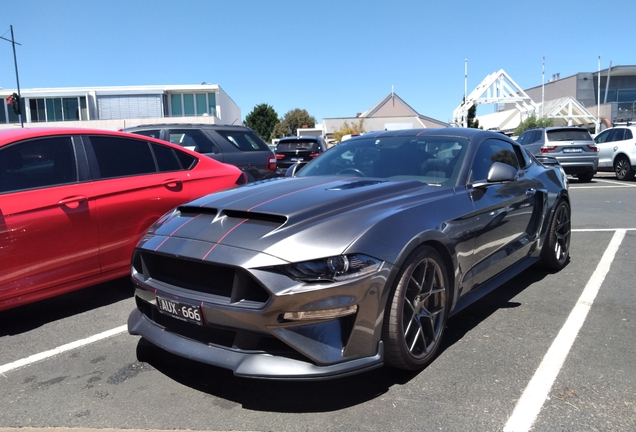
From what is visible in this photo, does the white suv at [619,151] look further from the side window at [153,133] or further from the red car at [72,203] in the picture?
the red car at [72,203]

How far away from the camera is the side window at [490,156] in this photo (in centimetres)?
420

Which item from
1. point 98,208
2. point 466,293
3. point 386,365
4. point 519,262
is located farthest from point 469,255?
point 98,208

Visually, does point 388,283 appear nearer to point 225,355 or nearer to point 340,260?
point 340,260

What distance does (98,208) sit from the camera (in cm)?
440

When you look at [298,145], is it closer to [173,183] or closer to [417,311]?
[173,183]

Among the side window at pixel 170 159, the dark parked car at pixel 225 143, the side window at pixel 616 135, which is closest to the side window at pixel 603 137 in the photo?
the side window at pixel 616 135

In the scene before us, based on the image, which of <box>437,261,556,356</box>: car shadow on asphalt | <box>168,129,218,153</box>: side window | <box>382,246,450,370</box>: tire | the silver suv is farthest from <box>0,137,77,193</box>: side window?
the silver suv

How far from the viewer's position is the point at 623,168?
16.6m

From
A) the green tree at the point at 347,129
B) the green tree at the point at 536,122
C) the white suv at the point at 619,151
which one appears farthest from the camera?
the green tree at the point at 347,129

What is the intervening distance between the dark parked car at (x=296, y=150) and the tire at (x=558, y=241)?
29.9 feet

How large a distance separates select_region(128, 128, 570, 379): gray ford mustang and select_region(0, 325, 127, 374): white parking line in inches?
30.3

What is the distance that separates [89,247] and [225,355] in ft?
7.07

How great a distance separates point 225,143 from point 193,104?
4195 centimetres

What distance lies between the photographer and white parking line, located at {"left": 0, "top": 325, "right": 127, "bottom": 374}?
3475 mm
